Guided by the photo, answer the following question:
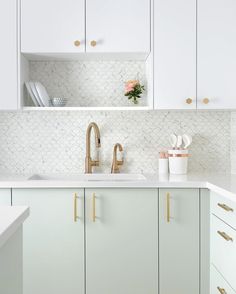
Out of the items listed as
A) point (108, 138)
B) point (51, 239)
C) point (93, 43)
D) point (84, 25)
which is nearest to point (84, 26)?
point (84, 25)

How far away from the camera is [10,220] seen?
134 cm

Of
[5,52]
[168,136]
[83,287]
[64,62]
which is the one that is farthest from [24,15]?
[83,287]

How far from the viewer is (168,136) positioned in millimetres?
3182

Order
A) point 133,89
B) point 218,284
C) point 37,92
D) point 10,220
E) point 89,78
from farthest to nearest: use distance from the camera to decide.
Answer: point 89,78 → point 133,89 → point 37,92 → point 218,284 → point 10,220

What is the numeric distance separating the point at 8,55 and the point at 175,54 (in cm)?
116

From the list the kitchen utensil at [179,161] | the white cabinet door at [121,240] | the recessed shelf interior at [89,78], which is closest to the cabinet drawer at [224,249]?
the white cabinet door at [121,240]

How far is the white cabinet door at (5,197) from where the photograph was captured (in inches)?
102

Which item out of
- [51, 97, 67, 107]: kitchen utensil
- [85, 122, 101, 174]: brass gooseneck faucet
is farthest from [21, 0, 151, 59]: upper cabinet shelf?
[85, 122, 101, 174]: brass gooseneck faucet

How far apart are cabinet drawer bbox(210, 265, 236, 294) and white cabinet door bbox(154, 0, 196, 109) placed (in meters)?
1.12

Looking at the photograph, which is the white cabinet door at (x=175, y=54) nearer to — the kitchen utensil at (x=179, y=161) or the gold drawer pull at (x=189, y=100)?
the gold drawer pull at (x=189, y=100)

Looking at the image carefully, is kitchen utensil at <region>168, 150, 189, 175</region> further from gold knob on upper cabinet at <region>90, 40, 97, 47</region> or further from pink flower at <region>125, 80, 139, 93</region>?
gold knob on upper cabinet at <region>90, 40, 97, 47</region>

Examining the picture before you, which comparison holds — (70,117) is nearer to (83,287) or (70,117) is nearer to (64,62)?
(64,62)

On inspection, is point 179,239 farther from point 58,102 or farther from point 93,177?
point 58,102

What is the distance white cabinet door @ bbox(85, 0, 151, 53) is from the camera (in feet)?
9.20
